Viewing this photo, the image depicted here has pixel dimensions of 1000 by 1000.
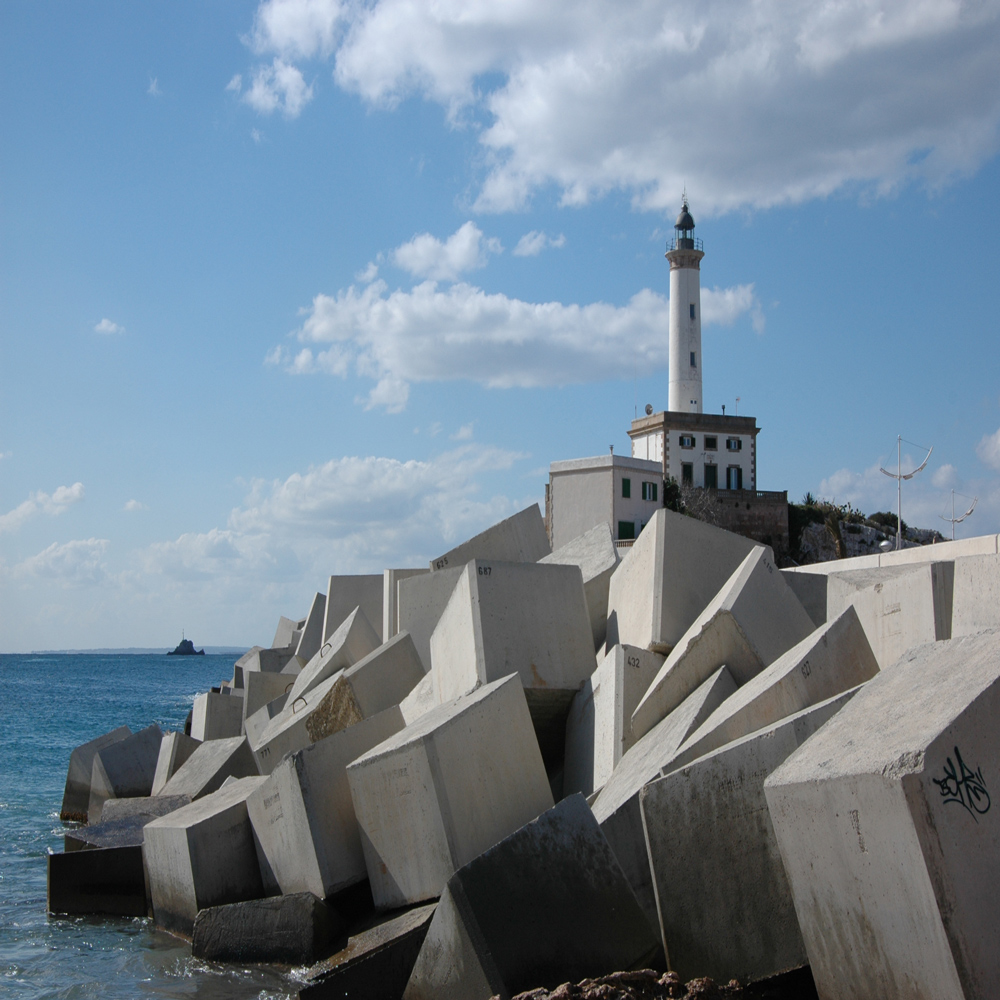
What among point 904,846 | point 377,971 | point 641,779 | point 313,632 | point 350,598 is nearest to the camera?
point 904,846

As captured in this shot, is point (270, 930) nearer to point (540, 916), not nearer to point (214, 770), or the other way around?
point (540, 916)

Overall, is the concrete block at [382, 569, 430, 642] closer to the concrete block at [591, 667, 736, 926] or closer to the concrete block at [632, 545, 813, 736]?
the concrete block at [632, 545, 813, 736]

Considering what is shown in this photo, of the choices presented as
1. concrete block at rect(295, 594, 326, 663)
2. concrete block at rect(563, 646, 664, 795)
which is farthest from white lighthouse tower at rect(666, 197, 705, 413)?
concrete block at rect(563, 646, 664, 795)

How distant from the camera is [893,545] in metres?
38.8

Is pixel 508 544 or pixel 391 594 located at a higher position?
pixel 508 544

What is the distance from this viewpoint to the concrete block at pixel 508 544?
879cm

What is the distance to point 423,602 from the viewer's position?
27.0ft

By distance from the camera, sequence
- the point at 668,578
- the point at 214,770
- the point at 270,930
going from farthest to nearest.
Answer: the point at 214,770 → the point at 668,578 → the point at 270,930

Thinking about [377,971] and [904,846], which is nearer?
[904,846]

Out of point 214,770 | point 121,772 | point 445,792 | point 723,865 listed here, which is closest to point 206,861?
point 445,792

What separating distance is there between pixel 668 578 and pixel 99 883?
412 cm

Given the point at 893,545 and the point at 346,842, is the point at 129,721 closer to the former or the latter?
the point at 346,842

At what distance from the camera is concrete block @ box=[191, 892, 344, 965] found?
15.5ft

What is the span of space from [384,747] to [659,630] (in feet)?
6.06
